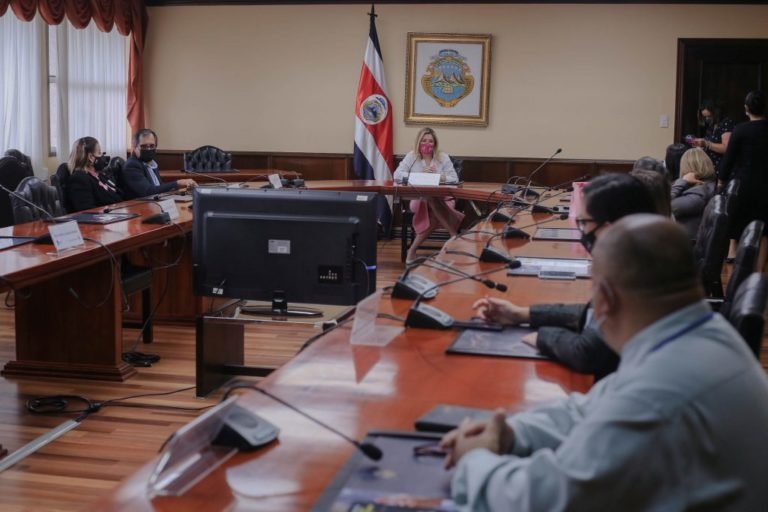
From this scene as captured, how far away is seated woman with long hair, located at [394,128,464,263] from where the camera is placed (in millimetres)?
7609

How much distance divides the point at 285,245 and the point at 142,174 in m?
3.33

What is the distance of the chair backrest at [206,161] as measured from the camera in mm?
8641

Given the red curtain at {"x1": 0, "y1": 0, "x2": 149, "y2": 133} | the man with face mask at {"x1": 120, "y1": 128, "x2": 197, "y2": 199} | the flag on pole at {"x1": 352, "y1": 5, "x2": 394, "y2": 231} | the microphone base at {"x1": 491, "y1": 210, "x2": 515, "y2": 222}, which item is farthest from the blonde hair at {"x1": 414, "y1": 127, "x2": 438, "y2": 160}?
the red curtain at {"x1": 0, "y1": 0, "x2": 149, "y2": 133}

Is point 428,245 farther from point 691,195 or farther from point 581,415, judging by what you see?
point 581,415

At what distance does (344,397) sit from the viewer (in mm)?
1851

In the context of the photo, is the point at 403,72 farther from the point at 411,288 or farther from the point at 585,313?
the point at 585,313

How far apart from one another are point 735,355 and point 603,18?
27.9ft

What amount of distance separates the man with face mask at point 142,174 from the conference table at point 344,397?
3.86m

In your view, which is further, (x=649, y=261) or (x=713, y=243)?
(x=713, y=243)

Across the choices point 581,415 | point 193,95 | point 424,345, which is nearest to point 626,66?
point 193,95

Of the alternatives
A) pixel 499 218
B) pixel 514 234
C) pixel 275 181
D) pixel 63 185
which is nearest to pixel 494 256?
pixel 514 234

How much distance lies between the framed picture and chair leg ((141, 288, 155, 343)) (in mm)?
4939

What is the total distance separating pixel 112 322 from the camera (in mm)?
4324

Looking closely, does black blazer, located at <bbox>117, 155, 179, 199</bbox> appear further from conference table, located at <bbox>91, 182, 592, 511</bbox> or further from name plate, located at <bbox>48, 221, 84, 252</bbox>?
conference table, located at <bbox>91, 182, 592, 511</bbox>
